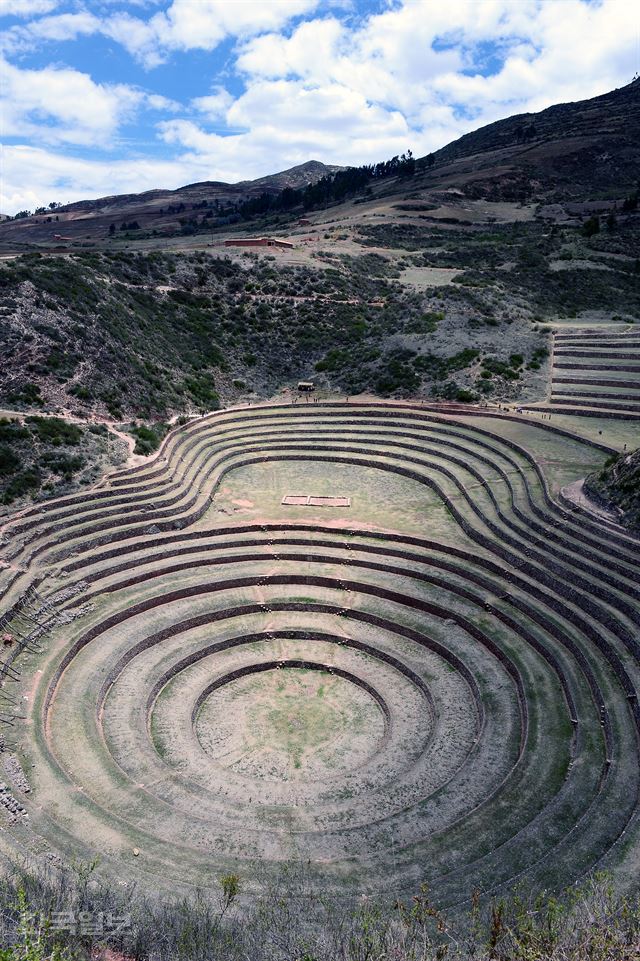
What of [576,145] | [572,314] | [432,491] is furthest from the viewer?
[576,145]

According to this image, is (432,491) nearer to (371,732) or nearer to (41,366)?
(371,732)

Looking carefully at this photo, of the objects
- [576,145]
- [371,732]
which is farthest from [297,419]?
[576,145]

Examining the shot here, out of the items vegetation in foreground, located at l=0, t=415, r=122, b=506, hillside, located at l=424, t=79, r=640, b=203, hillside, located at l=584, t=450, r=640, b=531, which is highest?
hillside, located at l=424, t=79, r=640, b=203

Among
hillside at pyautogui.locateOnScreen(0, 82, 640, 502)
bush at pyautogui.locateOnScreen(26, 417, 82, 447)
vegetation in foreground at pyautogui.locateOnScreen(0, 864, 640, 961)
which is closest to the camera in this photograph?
vegetation in foreground at pyautogui.locateOnScreen(0, 864, 640, 961)

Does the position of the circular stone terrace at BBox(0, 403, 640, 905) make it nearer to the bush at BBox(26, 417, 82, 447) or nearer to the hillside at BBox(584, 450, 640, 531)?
the hillside at BBox(584, 450, 640, 531)

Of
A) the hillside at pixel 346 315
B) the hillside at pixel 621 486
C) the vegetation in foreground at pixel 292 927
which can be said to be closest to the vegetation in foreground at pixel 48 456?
the hillside at pixel 346 315

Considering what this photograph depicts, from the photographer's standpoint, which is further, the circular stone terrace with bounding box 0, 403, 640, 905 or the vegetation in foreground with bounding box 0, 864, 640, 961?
the circular stone terrace with bounding box 0, 403, 640, 905

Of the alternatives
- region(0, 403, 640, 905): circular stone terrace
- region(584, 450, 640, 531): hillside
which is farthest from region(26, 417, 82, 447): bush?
region(584, 450, 640, 531): hillside

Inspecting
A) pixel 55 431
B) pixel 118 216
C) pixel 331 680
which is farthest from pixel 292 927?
pixel 118 216
